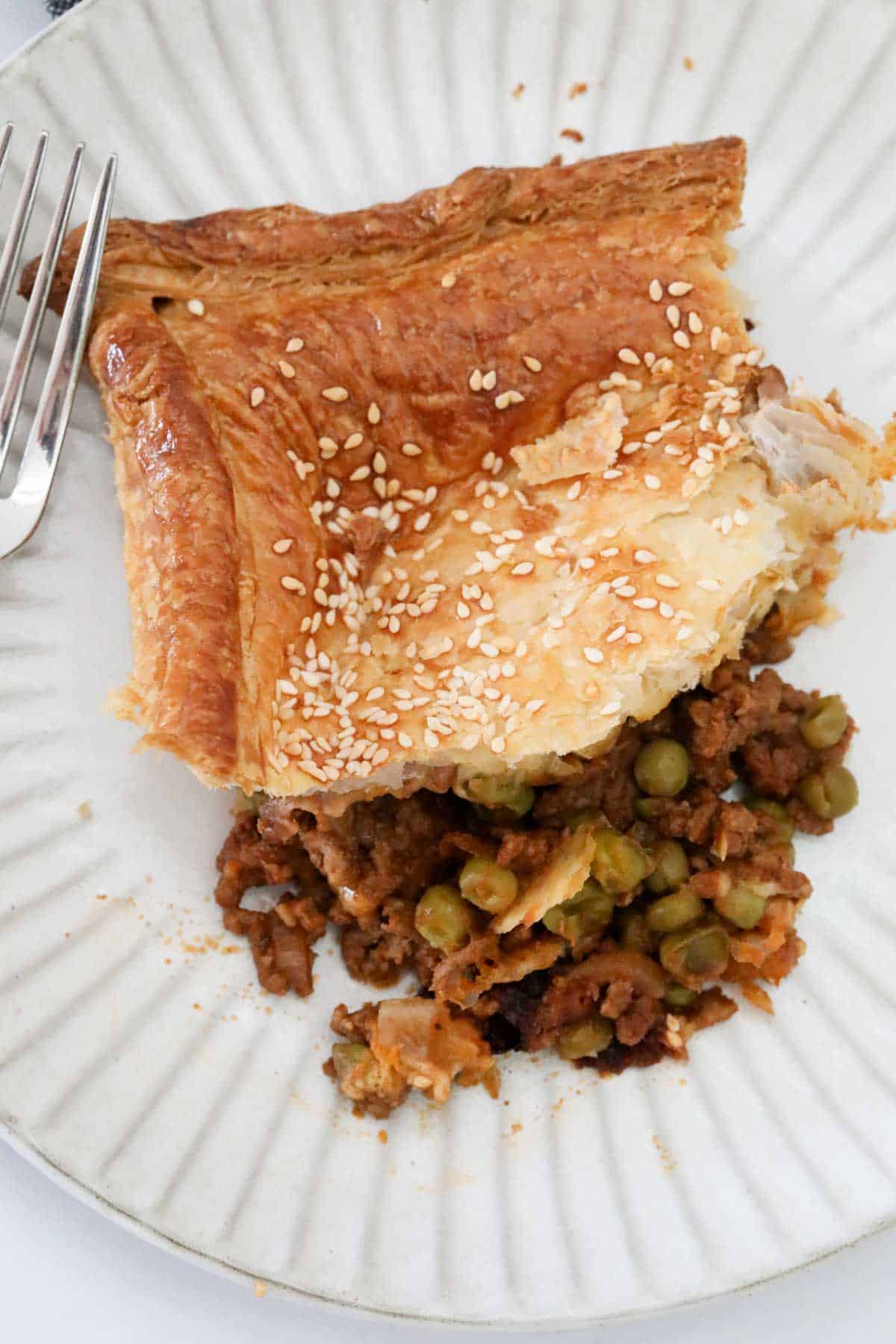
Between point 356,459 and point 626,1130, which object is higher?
point 356,459

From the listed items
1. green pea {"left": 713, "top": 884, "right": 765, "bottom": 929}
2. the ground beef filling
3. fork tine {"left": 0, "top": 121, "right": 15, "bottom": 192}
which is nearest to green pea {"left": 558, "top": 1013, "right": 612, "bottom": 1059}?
the ground beef filling

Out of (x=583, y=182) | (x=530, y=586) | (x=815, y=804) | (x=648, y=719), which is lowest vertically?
(x=815, y=804)

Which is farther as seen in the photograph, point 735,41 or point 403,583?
point 735,41

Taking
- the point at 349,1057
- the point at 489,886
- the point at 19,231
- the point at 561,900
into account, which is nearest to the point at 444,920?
the point at 489,886

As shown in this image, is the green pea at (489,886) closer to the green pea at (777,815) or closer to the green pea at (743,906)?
the green pea at (743,906)

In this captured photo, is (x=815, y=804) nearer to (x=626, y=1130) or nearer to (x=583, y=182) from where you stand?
(x=626, y=1130)

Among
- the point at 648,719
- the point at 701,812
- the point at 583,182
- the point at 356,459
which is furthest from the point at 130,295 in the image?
the point at 701,812

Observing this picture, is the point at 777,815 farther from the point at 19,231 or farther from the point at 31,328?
the point at 19,231
